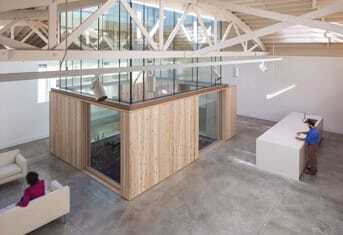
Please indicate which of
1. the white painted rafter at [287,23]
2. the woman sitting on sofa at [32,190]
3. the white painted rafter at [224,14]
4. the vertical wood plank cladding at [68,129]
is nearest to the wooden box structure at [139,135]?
the vertical wood plank cladding at [68,129]

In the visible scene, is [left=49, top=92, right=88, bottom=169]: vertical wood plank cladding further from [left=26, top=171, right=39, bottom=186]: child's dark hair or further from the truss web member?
the truss web member

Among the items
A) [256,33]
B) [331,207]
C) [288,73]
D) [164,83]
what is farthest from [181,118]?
[288,73]

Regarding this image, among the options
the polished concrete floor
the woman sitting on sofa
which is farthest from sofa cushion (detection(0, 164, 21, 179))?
the woman sitting on sofa

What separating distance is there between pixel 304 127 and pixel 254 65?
4880 millimetres

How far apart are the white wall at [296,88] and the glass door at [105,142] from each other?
→ 705cm

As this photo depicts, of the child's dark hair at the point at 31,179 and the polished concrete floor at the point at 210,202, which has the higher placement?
the child's dark hair at the point at 31,179

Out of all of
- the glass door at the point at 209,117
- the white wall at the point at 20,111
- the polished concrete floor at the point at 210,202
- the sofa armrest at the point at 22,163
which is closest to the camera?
the polished concrete floor at the point at 210,202

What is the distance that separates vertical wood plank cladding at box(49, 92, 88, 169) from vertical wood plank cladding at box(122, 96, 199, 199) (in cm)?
186

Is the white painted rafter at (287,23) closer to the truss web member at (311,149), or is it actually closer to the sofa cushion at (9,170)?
the truss web member at (311,149)

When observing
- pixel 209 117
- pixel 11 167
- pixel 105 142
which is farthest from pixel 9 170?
pixel 209 117

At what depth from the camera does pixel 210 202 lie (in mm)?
5566

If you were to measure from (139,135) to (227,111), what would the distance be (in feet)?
14.8

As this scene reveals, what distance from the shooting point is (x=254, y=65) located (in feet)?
39.8

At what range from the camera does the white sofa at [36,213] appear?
13.5 ft
